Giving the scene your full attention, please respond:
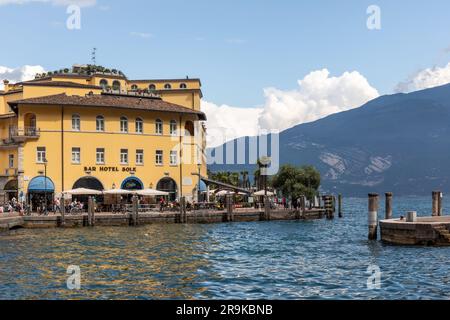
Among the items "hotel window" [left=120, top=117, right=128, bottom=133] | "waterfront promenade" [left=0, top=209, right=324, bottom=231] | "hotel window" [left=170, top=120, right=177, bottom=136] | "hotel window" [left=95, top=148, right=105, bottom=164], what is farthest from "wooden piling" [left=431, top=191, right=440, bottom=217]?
"hotel window" [left=95, top=148, right=105, bottom=164]

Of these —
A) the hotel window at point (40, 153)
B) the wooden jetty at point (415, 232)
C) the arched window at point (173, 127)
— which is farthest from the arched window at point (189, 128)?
the wooden jetty at point (415, 232)

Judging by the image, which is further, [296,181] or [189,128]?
[296,181]

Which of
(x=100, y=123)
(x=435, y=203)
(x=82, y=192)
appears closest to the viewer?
(x=435, y=203)

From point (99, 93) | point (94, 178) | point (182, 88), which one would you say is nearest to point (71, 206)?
point (94, 178)

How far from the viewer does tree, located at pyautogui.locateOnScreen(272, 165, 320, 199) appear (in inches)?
3435

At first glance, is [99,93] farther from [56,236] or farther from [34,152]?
[56,236]

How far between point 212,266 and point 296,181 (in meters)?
60.5

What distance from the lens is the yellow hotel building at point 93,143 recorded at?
63.4 metres

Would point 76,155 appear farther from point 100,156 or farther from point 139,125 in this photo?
point 139,125

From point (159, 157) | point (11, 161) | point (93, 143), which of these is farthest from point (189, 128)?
point (11, 161)

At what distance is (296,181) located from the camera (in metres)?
88.7

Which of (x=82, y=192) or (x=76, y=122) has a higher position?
(x=76, y=122)

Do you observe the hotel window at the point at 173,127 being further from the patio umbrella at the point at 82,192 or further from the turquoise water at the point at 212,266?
the turquoise water at the point at 212,266

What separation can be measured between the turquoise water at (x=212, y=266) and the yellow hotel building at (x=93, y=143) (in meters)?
16.8
